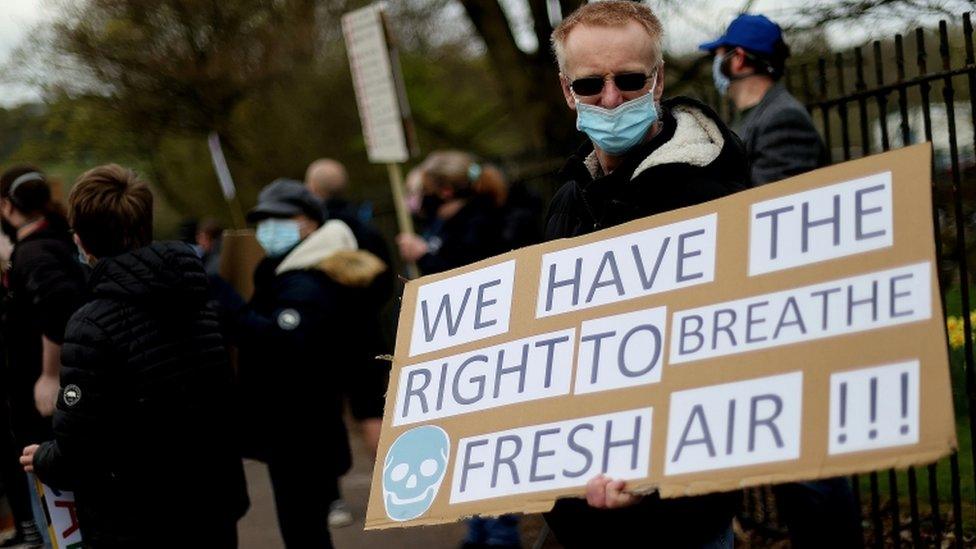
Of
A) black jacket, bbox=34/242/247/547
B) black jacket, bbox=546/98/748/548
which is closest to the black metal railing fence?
black jacket, bbox=546/98/748/548

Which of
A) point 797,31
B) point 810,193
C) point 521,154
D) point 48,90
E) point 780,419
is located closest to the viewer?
point 780,419

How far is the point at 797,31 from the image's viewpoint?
598cm

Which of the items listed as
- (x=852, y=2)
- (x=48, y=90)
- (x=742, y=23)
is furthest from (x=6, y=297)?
(x=48, y=90)

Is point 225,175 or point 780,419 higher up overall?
point 225,175

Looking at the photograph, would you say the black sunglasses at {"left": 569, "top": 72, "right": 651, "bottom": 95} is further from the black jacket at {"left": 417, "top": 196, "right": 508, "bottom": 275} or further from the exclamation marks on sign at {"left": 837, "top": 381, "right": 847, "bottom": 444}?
the black jacket at {"left": 417, "top": 196, "right": 508, "bottom": 275}

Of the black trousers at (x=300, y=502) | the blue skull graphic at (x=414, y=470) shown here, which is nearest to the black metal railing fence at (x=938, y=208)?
the black trousers at (x=300, y=502)

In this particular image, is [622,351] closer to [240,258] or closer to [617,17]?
[617,17]

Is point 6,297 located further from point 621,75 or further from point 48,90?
point 48,90

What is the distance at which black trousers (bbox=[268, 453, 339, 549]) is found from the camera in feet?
18.5

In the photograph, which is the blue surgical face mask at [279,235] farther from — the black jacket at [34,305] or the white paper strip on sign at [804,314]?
the white paper strip on sign at [804,314]

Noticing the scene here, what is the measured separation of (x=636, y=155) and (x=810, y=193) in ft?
1.38

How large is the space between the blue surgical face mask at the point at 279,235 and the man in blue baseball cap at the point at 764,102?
209 centimetres

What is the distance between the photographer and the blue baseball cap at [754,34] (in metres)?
4.93

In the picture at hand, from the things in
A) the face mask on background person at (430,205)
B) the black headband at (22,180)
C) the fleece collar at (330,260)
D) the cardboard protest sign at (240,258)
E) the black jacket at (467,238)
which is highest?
the face mask on background person at (430,205)
